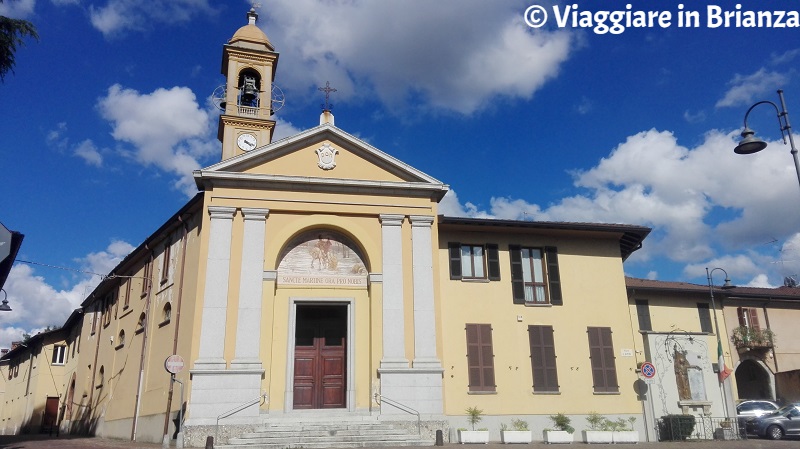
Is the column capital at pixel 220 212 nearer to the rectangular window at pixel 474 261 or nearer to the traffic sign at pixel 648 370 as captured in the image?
the rectangular window at pixel 474 261

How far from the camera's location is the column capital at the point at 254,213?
19281 millimetres

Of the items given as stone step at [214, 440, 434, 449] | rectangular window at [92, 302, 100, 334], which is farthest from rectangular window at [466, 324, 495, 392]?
rectangular window at [92, 302, 100, 334]

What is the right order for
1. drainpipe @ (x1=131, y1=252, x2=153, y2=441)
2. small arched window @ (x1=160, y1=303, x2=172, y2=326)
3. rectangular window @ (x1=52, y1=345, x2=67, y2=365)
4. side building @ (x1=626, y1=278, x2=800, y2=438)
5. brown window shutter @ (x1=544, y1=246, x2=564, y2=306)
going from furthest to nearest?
rectangular window @ (x1=52, y1=345, x2=67, y2=365) → side building @ (x1=626, y1=278, x2=800, y2=438) → brown window shutter @ (x1=544, y1=246, x2=564, y2=306) → drainpipe @ (x1=131, y1=252, x2=153, y2=441) → small arched window @ (x1=160, y1=303, x2=172, y2=326)

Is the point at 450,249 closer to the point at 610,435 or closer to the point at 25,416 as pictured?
the point at 610,435

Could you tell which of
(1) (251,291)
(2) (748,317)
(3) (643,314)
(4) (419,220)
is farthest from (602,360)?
(2) (748,317)

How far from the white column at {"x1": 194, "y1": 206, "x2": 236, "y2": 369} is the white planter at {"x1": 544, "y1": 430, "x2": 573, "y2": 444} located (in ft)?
33.0

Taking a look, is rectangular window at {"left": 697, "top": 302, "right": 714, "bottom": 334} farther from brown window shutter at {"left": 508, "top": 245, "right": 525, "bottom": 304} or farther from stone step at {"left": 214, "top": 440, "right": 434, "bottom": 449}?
stone step at {"left": 214, "top": 440, "right": 434, "bottom": 449}

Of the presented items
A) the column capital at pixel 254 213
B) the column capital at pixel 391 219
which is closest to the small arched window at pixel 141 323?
the column capital at pixel 254 213

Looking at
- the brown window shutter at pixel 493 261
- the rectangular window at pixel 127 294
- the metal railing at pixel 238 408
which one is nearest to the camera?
the metal railing at pixel 238 408

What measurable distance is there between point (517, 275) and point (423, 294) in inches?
163

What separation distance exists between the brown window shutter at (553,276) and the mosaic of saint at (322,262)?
6.82 meters

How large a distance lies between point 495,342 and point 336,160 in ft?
26.2

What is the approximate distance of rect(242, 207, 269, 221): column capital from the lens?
1928cm

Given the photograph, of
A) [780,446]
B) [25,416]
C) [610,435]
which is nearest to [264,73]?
[610,435]
